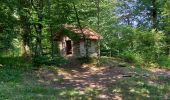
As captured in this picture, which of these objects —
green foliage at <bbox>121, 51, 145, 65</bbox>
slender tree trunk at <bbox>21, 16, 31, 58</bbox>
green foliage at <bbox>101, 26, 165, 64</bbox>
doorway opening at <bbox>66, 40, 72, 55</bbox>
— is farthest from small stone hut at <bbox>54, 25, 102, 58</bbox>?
slender tree trunk at <bbox>21, 16, 31, 58</bbox>

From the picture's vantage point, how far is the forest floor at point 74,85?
45.9 feet

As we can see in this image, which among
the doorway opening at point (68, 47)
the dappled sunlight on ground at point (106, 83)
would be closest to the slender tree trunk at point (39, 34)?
the dappled sunlight on ground at point (106, 83)

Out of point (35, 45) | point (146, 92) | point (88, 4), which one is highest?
point (88, 4)

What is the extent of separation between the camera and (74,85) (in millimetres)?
17016

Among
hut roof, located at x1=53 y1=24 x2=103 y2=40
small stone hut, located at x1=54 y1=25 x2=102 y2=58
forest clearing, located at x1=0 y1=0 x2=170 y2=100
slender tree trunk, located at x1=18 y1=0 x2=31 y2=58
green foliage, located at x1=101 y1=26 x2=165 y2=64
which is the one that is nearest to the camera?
forest clearing, located at x1=0 y1=0 x2=170 y2=100

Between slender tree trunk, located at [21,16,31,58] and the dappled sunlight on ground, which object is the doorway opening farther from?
the dappled sunlight on ground

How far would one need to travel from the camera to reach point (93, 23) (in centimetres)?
3512

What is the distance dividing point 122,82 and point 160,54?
47.6 feet

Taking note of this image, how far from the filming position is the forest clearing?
1505 cm

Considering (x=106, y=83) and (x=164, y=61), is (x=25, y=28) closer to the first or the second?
(x=106, y=83)

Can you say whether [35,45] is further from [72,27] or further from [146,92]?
[146,92]

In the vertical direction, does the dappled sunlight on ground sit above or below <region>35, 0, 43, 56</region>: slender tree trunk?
below

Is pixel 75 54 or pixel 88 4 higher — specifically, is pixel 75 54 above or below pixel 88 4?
below

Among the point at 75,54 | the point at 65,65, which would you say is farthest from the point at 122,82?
the point at 75,54
